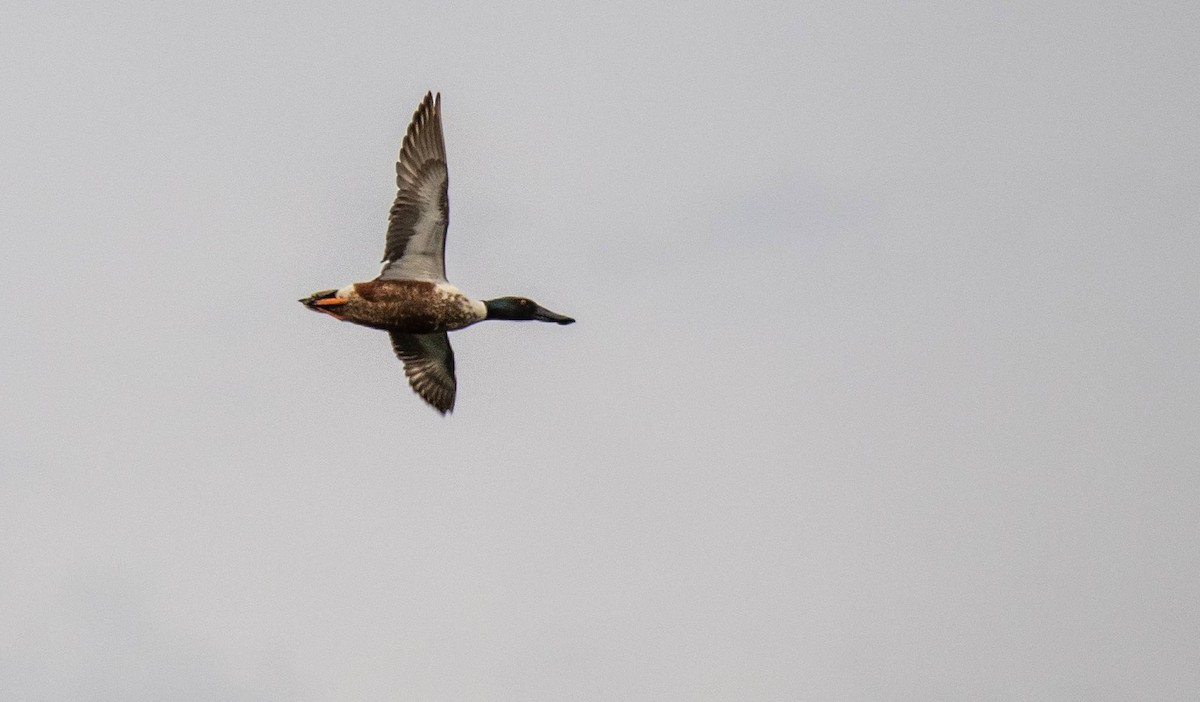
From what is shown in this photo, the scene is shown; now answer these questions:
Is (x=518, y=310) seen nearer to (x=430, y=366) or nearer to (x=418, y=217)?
(x=430, y=366)

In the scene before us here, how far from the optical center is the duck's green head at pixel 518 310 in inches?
1866

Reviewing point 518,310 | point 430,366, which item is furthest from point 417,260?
point 430,366

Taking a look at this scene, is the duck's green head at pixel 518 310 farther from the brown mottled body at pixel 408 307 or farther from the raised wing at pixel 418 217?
the raised wing at pixel 418 217

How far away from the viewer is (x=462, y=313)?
46094 mm

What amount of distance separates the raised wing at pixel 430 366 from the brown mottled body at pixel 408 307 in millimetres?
1941

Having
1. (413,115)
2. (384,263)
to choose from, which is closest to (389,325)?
(384,263)

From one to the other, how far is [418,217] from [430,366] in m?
4.47

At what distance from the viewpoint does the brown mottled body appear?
44.9 m

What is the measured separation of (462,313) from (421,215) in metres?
2.15

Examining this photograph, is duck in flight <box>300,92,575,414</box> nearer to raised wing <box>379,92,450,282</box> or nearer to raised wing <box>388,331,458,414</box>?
raised wing <box>379,92,450,282</box>

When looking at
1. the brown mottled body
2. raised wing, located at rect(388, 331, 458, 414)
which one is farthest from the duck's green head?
raised wing, located at rect(388, 331, 458, 414)

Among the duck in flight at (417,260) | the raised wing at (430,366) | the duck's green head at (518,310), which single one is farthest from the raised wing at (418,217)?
the raised wing at (430,366)

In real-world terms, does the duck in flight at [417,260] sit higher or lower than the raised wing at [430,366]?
higher

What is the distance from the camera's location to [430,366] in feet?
160
